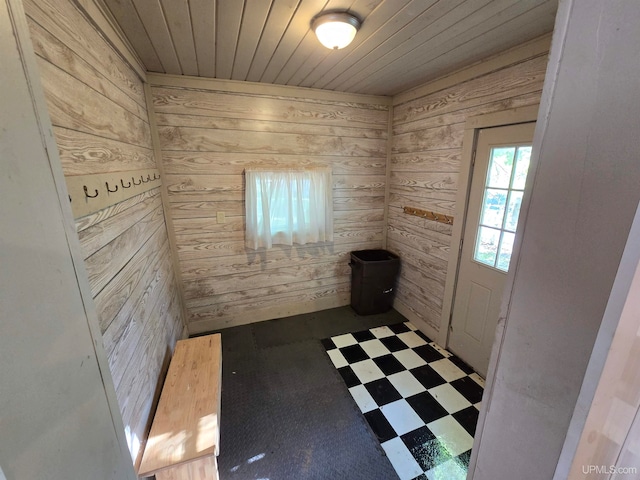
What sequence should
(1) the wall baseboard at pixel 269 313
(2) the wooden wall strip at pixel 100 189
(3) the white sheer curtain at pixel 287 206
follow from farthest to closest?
(1) the wall baseboard at pixel 269 313
(3) the white sheer curtain at pixel 287 206
(2) the wooden wall strip at pixel 100 189

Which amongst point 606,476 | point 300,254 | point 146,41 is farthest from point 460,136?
point 146,41

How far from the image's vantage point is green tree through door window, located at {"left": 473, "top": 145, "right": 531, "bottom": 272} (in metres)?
1.71

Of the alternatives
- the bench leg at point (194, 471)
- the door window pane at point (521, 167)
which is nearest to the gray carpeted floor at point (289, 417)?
the bench leg at point (194, 471)

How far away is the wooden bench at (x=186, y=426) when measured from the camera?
1.14m

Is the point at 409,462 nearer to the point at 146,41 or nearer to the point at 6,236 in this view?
the point at 6,236

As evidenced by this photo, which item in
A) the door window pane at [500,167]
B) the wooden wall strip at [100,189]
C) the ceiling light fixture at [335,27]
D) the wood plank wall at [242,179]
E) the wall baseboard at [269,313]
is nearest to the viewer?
the wooden wall strip at [100,189]

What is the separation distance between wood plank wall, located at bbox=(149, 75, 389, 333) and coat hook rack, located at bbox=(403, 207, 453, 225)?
0.41m

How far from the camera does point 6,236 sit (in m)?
0.33

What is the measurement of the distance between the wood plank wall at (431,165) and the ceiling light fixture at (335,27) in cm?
108

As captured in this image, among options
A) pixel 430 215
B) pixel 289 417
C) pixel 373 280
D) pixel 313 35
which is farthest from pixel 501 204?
pixel 289 417

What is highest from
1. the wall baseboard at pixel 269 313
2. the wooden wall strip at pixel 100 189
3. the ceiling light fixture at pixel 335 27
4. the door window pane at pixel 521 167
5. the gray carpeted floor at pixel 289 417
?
the ceiling light fixture at pixel 335 27

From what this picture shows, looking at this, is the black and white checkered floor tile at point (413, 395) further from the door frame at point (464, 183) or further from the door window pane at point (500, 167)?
the door window pane at point (500, 167)

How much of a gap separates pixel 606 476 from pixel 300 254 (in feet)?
8.12

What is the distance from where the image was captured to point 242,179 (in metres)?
2.41
